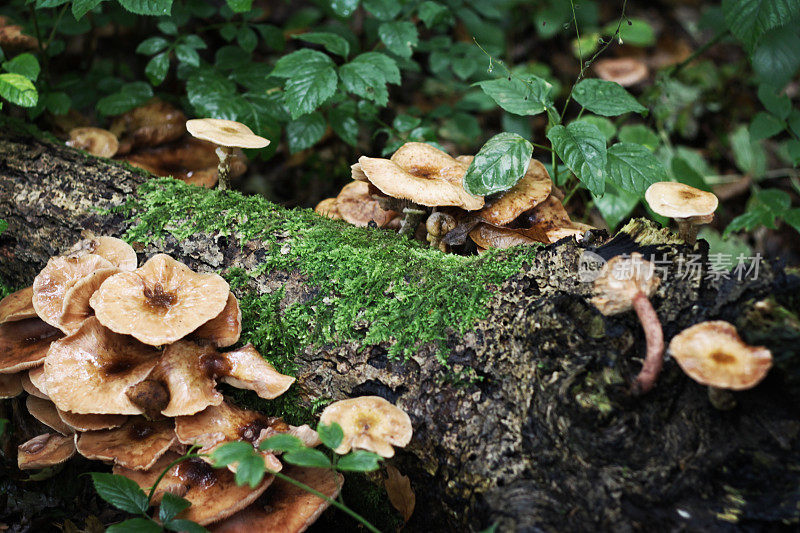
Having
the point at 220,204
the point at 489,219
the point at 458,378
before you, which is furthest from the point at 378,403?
the point at 220,204

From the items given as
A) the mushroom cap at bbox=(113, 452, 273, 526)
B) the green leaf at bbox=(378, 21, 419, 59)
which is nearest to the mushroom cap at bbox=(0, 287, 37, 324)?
the mushroom cap at bbox=(113, 452, 273, 526)

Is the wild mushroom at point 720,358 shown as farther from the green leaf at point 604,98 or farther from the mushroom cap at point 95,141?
the mushroom cap at point 95,141

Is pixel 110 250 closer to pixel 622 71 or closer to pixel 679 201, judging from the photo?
pixel 679 201

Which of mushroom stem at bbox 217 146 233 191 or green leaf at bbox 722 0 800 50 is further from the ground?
green leaf at bbox 722 0 800 50

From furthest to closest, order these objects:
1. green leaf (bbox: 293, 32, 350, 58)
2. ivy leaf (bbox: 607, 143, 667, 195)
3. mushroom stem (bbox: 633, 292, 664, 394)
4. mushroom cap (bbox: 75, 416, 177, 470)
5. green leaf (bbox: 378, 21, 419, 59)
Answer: green leaf (bbox: 378, 21, 419, 59), green leaf (bbox: 293, 32, 350, 58), ivy leaf (bbox: 607, 143, 667, 195), mushroom cap (bbox: 75, 416, 177, 470), mushroom stem (bbox: 633, 292, 664, 394)

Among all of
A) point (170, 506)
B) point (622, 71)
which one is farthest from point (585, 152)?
point (622, 71)

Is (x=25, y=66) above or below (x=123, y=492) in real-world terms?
above

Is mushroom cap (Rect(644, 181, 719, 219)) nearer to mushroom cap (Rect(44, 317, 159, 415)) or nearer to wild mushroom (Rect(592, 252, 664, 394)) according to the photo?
wild mushroom (Rect(592, 252, 664, 394))

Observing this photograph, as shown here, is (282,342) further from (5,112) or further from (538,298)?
(5,112)
